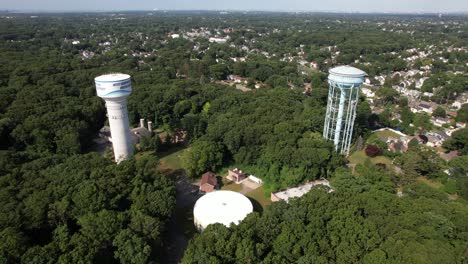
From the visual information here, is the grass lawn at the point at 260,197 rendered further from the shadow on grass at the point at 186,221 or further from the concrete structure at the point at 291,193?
the shadow on grass at the point at 186,221

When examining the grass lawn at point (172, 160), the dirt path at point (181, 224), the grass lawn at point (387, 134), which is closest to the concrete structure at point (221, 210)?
the dirt path at point (181, 224)

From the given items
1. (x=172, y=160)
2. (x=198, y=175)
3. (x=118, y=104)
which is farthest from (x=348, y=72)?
(x=118, y=104)

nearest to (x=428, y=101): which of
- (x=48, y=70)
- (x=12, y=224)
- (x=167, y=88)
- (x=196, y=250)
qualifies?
(x=167, y=88)

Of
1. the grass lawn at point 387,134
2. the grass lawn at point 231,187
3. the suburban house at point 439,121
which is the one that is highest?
the suburban house at point 439,121

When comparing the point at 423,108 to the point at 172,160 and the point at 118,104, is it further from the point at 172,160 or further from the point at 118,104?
the point at 118,104

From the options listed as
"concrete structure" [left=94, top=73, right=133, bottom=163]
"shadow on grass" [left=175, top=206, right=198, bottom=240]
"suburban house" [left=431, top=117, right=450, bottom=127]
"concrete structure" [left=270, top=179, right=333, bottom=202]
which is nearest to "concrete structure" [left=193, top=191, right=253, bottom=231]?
"shadow on grass" [left=175, top=206, right=198, bottom=240]

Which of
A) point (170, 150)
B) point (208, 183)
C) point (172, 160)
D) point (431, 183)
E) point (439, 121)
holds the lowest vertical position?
point (431, 183)
